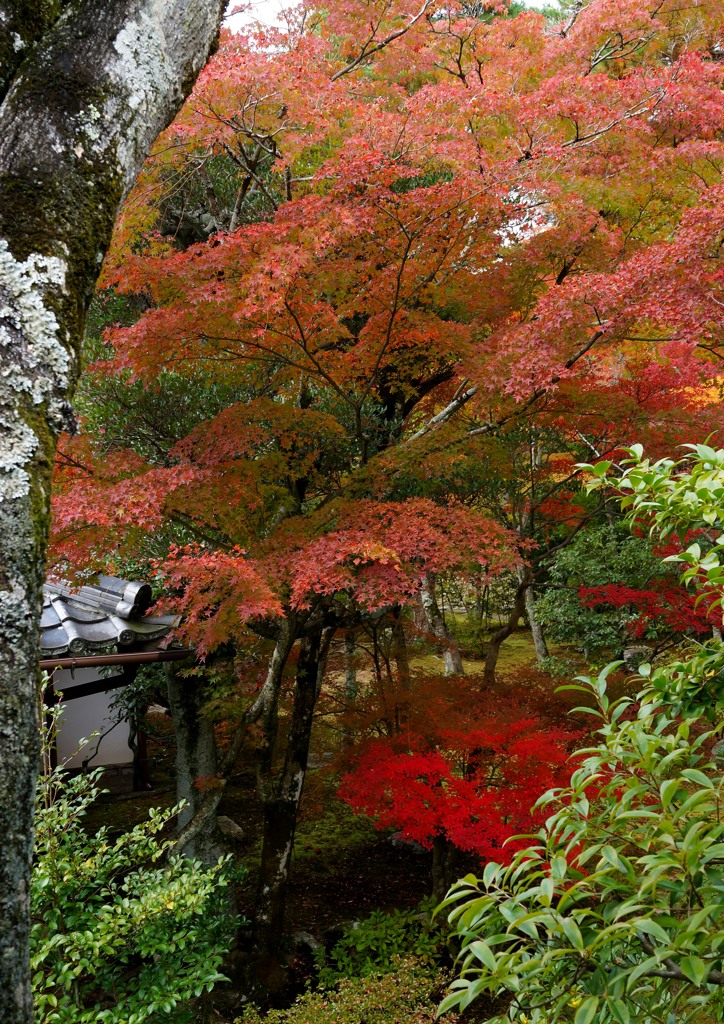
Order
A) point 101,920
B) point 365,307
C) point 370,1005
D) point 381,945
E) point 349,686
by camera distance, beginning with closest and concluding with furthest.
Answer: point 101,920 → point 370,1005 → point 365,307 → point 381,945 → point 349,686

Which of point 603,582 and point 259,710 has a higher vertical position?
point 603,582

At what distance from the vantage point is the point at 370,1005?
14.5 feet

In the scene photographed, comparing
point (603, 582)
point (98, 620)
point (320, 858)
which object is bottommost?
point (320, 858)

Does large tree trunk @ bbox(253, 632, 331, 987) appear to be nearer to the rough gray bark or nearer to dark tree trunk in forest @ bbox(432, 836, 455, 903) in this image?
the rough gray bark

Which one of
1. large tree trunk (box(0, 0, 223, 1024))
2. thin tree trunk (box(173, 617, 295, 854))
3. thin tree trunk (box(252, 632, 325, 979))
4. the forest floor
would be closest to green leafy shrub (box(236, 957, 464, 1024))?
thin tree trunk (box(252, 632, 325, 979))

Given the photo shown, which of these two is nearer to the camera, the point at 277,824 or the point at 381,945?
the point at 381,945

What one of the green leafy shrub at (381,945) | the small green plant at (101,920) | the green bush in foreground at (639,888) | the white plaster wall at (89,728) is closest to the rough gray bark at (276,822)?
the green leafy shrub at (381,945)

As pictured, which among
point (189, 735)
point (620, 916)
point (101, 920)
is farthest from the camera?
point (189, 735)

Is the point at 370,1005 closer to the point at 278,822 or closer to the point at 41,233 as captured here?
the point at 278,822

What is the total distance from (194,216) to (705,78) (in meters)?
5.07

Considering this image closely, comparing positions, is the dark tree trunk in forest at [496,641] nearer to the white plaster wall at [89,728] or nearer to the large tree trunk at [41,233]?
the white plaster wall at [89,728]

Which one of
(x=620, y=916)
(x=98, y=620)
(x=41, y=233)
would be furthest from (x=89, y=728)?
(x=620, y=916)

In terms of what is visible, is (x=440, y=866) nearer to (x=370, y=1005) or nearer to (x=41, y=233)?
(x=370, y=1005)

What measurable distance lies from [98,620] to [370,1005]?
3.34 m
